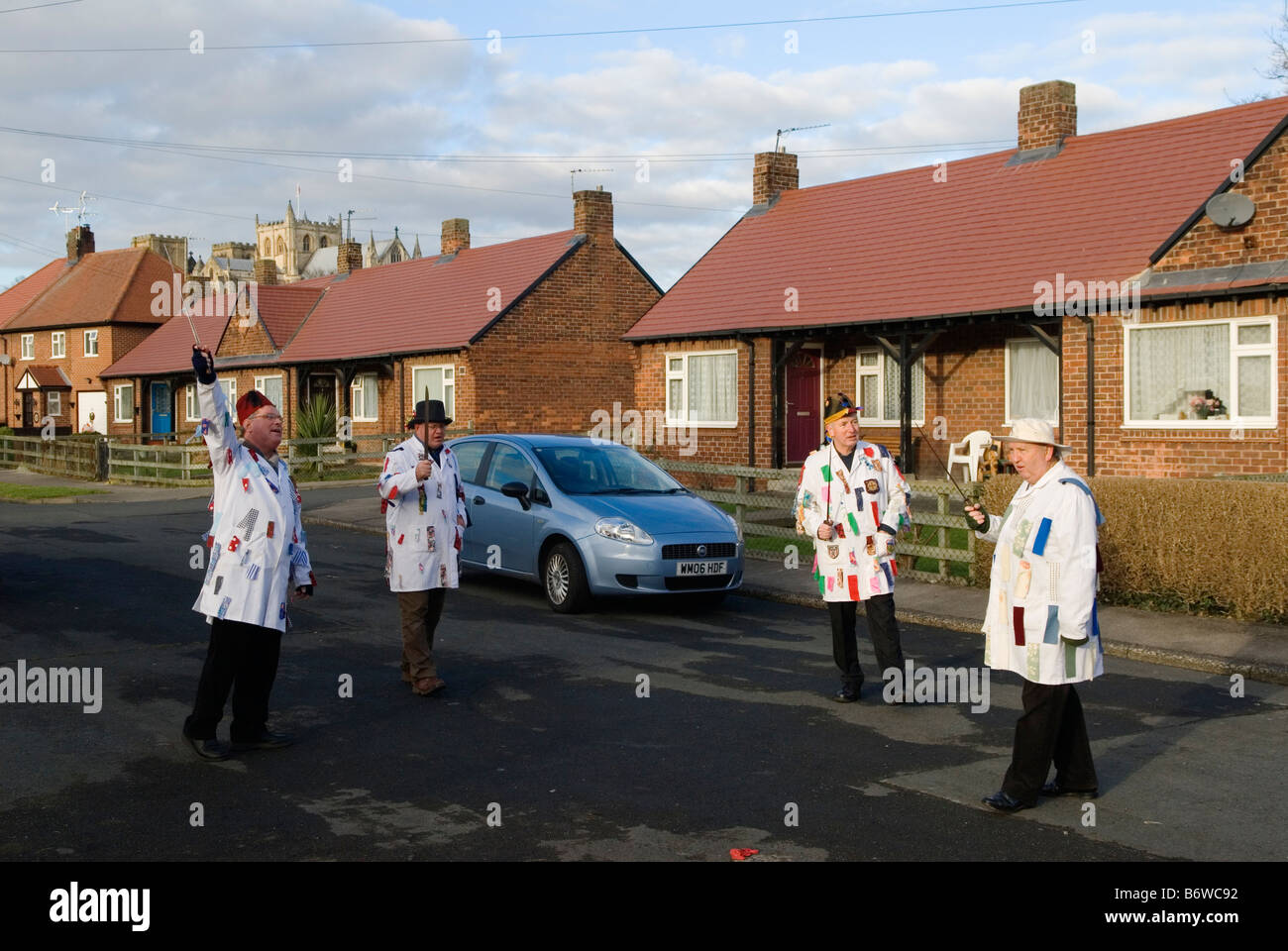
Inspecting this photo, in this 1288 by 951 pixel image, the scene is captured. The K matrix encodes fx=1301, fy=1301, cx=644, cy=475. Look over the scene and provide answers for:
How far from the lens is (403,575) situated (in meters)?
8.73

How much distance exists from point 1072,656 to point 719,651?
4.69 m

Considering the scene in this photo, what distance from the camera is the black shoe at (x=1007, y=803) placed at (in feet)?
20.1

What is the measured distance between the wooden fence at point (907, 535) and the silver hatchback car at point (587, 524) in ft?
6.22

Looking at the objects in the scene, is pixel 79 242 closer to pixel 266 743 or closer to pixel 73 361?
pixel 73 361

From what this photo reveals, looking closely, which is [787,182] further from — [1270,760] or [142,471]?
[1270,760]

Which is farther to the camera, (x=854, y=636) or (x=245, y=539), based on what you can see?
(x=854, y=636)

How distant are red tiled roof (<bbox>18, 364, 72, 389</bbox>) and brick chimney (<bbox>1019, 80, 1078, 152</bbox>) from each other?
46597 millimetres

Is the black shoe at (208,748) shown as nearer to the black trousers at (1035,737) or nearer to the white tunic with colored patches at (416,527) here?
the white tunic with colored patches at (416,527)

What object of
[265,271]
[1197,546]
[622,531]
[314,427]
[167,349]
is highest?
[265,271]

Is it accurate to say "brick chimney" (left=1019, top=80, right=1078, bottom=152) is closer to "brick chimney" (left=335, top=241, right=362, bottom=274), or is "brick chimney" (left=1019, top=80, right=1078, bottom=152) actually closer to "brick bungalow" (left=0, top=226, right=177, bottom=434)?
"brick chimney" (left=335, top=241, right=362, bottom=274)

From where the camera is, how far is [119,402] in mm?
54906

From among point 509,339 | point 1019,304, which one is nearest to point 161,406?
point 509,339

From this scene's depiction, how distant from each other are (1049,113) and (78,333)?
47844 mm

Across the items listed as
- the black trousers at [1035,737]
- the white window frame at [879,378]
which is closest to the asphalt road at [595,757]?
the black trousers at [1035,737]
